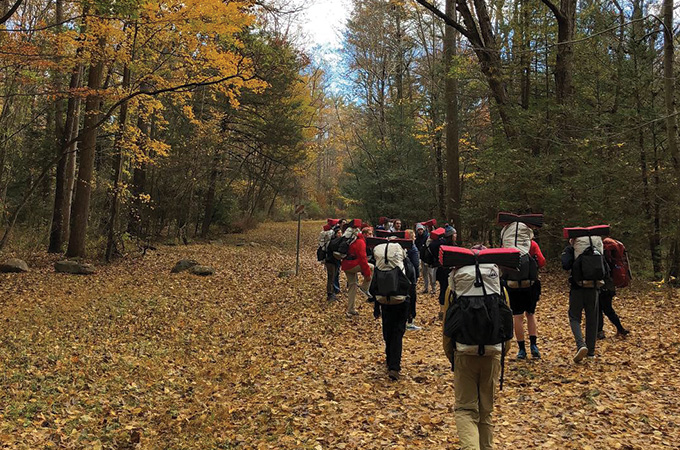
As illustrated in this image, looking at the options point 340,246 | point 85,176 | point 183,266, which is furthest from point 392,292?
point 85,176

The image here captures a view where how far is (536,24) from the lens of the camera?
15945 millimetres

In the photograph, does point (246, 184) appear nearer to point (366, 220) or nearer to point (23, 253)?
point (366, 220)

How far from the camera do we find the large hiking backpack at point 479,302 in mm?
3748

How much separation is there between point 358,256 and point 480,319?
589cm

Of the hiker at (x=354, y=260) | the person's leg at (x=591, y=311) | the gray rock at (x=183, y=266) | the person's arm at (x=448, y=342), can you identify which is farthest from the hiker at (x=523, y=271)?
the gray rock at (x=183, y=266)

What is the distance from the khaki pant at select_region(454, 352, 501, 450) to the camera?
12.8ft

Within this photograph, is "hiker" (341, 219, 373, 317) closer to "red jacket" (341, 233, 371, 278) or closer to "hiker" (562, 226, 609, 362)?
"red jacket" (341, 233, 371, 278)

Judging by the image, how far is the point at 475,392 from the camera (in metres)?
3.93

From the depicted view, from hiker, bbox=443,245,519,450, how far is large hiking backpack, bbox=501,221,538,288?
2558mm

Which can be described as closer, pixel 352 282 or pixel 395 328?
pixel 395 328

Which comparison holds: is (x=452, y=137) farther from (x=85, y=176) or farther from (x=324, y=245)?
(x=85, y=176)

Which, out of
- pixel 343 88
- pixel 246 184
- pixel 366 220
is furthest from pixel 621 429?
pixel 343 88

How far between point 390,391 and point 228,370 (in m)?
2.90

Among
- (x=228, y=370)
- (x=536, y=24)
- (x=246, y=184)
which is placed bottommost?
(x=228, y=370)
